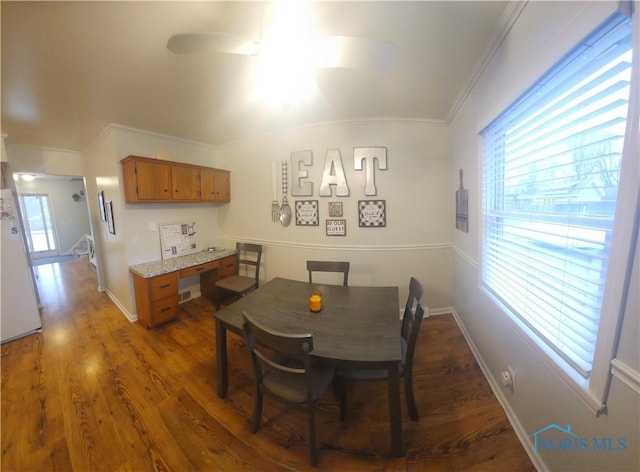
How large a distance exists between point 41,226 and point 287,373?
9649 millimetres

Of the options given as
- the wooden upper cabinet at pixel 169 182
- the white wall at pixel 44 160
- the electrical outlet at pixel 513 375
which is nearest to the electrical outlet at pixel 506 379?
the electrical outlet at pixel 513 375

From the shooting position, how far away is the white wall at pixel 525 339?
0.72 metres

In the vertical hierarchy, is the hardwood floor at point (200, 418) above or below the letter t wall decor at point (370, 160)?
below

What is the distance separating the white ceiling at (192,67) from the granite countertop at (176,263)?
170 centimetres

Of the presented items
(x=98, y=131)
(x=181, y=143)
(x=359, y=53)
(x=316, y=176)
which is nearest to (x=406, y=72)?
(x=359, y=53)

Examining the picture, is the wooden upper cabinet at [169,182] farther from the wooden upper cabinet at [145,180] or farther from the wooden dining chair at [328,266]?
the wooden dining chair at [328,266]

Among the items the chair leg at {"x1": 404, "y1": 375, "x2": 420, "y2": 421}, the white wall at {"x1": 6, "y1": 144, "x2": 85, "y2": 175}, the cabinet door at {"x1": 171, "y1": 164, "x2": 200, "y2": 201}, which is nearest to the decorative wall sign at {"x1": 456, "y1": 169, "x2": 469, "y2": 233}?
the chair leg at {"x1": 404, "y1": 375, "x2": 420, "y2": 421}

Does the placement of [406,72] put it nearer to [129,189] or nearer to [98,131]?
[129,189]

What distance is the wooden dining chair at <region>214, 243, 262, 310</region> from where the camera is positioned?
109 inches

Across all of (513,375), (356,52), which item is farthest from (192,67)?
(513,375)

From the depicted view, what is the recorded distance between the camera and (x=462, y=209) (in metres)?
2.16

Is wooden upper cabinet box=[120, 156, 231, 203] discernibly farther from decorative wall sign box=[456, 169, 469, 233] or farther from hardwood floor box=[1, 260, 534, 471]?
decorative wall sign box=[456, 169, 469, 233]

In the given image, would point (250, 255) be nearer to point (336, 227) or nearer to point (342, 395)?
point (336, 227)

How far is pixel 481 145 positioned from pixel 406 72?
33.0 inches
